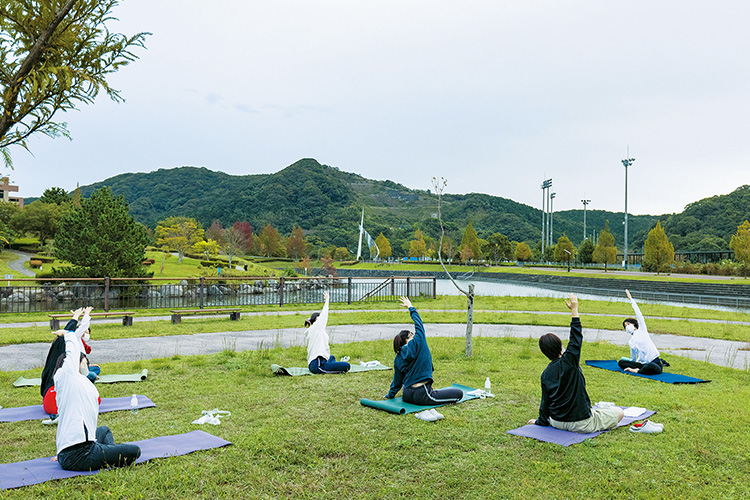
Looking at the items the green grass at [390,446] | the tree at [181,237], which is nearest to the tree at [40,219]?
the tree at [181,237]

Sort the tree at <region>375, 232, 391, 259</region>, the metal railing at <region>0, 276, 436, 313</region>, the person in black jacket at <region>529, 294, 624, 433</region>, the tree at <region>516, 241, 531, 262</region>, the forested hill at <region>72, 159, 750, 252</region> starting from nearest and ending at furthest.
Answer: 1. the person in black jacket at <region>529, 294, 624, 433</region>
2. the metal railing at <region>0, 276, 436, 313</region>
3. the tree at <region>516, 241, 531, 262</region>
4. the tree at <region>375, 232, 391, 259</region>
5. the forested hill at <region>72, 159, 750, 252</region>

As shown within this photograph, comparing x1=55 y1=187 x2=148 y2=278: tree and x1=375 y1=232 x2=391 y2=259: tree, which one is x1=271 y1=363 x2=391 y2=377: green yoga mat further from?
x1=375 y1=232 x2=391 y2=259: tree

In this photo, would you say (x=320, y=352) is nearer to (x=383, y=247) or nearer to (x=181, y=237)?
(x=181, y=237)

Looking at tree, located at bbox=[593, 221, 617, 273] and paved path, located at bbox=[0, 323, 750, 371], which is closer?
paved path, located at bbox=[0, 323, 750, 371]

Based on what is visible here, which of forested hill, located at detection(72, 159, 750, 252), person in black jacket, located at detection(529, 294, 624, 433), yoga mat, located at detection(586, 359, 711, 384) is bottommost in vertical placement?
yoga mat, located at detection(586, 359, 711, 384)

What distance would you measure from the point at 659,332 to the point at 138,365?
1374cm

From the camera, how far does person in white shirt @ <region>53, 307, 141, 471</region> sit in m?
4.11

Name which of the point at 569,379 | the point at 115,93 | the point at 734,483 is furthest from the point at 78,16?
the point at 734,483

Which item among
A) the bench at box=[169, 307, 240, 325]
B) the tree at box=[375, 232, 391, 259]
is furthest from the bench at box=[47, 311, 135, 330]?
the tree at box=[375, 232, 391, 259]

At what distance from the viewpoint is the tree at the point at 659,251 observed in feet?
177

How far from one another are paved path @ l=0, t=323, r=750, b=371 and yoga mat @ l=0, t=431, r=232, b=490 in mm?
4704

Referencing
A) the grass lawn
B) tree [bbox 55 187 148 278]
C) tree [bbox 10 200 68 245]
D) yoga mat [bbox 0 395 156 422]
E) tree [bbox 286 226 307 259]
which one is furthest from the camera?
tree [bbox 286 226 307 259]

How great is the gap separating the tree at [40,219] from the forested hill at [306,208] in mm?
70681

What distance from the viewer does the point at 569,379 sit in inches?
208
